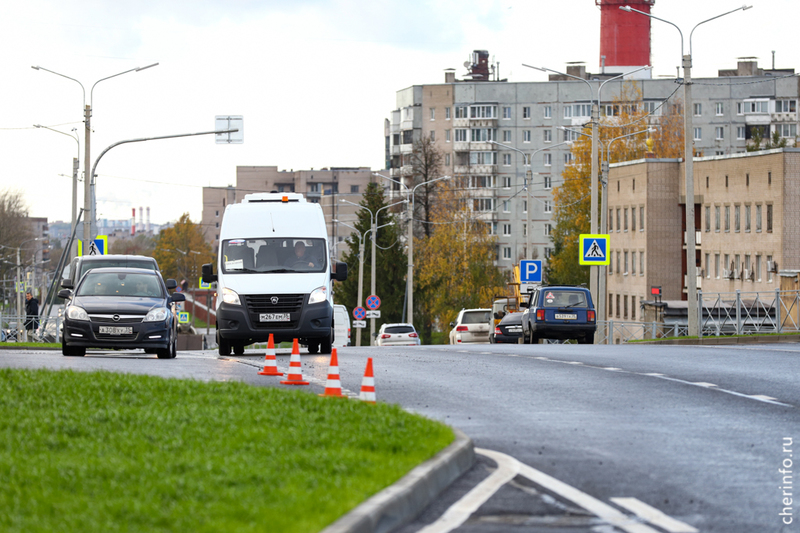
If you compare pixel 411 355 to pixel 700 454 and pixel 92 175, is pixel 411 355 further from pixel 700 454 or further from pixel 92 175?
pixel 92 175

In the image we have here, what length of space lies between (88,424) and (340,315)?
43289 mm

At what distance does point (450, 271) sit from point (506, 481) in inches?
3444

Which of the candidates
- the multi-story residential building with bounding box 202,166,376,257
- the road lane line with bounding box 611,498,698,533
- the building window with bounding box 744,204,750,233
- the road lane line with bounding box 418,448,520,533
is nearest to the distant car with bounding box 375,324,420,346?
the building window with bounding box 744,204,750,233

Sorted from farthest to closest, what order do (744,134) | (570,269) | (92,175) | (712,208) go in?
(744,134) → (570,269) → (712,208) → (92,175)

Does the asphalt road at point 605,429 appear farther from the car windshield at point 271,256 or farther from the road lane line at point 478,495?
the car windshield at point 271,256

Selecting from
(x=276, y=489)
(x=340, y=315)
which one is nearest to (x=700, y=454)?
(x=276, y=489)

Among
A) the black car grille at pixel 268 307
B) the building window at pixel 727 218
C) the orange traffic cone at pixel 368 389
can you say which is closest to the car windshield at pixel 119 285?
the black car grille at pixel 268 307

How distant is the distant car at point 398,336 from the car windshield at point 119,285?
32.0 metres

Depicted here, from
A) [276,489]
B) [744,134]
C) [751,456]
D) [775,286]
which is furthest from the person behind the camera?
[744,134]

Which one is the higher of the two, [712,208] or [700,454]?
[712,208]

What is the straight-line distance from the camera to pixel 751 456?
10.1m

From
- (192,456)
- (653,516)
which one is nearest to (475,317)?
(192,456)

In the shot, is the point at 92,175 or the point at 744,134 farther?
the point at 744,134

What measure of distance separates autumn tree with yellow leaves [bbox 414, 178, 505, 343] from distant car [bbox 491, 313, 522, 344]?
4659cm
